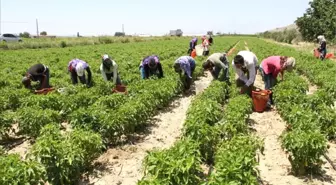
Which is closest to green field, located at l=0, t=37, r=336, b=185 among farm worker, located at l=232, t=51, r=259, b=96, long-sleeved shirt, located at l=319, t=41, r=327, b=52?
farm worker, located at l=232, t=51, r=259, b=96

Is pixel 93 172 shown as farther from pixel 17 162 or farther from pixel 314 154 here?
pixel 314 154

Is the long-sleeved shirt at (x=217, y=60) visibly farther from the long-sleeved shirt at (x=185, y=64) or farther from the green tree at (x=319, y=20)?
the green tree at (x=319, y=20)

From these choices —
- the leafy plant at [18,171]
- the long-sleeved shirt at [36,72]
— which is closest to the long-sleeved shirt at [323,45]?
the long-sleeved shirt at [36,72]

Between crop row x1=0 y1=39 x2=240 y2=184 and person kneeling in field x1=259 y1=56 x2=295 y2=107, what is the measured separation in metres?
2.92

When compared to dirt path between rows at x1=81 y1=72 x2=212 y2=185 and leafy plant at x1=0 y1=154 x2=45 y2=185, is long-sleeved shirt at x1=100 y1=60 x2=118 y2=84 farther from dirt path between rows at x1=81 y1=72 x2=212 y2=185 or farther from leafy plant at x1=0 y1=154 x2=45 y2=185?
leafy plant at x1=0 y1=154 x2=45 y2=185

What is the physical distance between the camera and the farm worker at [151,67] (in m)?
11.0

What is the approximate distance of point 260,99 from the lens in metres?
9.29

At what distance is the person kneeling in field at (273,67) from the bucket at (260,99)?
19.1 inches

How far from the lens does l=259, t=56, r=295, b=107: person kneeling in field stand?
31.4ft

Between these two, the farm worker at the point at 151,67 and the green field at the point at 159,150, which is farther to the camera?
the farm worker at the point at 151,67

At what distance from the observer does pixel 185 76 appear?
1221 centimetres

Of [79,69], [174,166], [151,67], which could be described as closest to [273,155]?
[174,166]

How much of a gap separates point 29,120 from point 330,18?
37249 mm

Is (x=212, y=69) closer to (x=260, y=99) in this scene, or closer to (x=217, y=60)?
(x=217, y=60)
